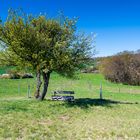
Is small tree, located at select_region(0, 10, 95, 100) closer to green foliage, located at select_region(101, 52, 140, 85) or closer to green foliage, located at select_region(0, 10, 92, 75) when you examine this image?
green foliage, located at select_region(0, 10, 92, 75)

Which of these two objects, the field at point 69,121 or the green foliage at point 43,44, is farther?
the green foliage at point 43,44

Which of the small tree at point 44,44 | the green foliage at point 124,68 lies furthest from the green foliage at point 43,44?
the green foliage at point 124,68

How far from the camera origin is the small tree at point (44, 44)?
56.5ft

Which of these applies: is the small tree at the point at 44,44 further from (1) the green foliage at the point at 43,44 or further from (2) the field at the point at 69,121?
(2) the field at the point at 69,121

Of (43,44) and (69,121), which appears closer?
(69,121)

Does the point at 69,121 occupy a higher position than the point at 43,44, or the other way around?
the point at 43,44

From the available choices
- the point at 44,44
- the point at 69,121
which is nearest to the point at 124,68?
the point at 44,44

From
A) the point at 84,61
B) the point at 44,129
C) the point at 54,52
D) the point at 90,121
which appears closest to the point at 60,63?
the point at 54,52

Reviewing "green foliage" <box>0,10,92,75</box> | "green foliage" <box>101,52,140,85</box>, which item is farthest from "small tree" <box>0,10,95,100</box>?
"green foliage" <box>101,52,140,85</box>

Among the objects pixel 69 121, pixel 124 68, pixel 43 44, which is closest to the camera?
pixel 69 121

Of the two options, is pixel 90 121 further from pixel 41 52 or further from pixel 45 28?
pixel 45 28

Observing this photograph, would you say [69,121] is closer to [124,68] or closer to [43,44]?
[43,44]

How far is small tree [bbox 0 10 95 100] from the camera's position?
17219 millimetres

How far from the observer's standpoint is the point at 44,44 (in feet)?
57.6
